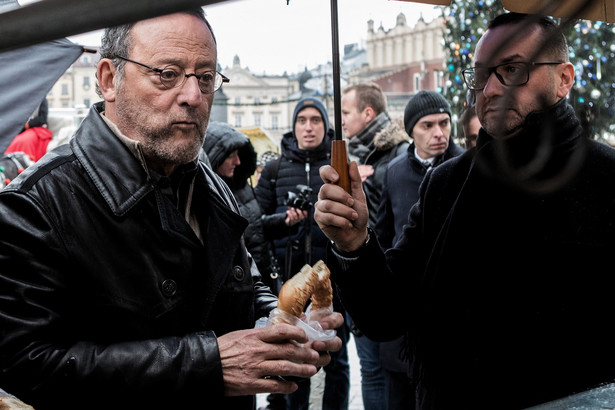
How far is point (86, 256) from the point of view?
1598 millimetres

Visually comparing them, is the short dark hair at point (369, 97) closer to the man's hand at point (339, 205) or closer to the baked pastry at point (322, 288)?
the man's hand at point (339, 205)

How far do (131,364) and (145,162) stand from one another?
0.58 meters

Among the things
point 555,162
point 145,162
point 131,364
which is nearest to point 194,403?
point 131,364

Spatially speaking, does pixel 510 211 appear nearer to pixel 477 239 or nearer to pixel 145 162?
pixel 477 239

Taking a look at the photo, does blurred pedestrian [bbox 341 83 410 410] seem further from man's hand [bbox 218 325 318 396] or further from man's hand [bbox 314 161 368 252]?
man's hand [bbox 218 325 318 396]

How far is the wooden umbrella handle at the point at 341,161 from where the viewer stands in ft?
5.46

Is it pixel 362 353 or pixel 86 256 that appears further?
pixel 362 353

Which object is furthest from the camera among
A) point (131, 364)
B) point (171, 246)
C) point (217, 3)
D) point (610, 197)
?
point (610, 197)

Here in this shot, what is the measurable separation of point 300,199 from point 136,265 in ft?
9.64

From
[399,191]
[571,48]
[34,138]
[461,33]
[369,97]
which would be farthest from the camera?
[461,33]

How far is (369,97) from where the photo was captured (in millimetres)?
5023

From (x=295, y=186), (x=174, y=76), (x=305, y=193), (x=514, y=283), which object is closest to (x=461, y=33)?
(x=295, y=186)

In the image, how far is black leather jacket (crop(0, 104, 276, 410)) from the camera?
1500 millimetres

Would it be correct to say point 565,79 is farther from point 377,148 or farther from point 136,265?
point 377,148
